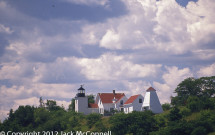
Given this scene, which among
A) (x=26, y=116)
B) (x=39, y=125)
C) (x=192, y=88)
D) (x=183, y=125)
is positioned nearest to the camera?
(x=183, y=125)

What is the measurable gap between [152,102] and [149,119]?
14.6 meters

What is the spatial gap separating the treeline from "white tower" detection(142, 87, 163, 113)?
5.85 ft

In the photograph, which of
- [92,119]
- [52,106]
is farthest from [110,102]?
[52,106]

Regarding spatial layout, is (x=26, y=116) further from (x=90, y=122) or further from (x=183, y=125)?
(x=183, y=125)

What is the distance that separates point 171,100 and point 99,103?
18602 mm

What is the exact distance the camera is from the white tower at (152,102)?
6031 cm

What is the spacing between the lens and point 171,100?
2581 inches

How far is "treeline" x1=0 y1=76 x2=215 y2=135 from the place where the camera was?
38369mm

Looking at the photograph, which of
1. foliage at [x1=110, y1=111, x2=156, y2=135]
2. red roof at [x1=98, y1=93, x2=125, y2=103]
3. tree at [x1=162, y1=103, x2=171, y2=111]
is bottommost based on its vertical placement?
foliage at [x1=110, y1=111, x2=156, y2=135]

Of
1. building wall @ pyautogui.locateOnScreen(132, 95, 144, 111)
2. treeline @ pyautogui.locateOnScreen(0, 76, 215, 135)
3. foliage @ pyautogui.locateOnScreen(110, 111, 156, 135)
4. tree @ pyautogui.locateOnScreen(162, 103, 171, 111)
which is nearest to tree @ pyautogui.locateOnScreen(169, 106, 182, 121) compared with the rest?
treeline @ pyautogui.locateOnScreen(0, 76, 215, 135)

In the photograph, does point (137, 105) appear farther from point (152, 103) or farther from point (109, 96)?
point (109, 96)

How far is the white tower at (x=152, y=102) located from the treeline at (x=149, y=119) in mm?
1784

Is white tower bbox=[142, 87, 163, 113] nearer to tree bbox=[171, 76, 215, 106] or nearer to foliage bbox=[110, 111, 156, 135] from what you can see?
tree bbox=[171, 76, 215, 106]

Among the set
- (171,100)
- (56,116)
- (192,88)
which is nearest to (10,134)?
(56,116)
